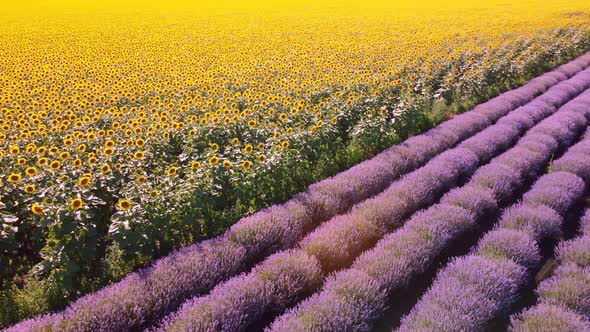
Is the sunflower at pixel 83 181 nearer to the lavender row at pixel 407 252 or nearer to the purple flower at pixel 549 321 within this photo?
the lavender row at pixel 407 252

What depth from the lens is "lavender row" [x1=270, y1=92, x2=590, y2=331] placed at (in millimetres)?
3416

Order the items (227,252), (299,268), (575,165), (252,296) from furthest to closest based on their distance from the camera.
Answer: (575,165)
(227,252)
(299,268)
(252,296)

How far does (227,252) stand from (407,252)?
188cm

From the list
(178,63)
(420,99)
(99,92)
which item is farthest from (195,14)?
(420,99)

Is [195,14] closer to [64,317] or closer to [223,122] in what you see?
[223,122]

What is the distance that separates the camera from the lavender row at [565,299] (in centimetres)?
326

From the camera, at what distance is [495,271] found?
3871 millimetres

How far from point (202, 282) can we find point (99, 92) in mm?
8033

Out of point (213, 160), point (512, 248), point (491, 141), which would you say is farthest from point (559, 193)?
point (213, 160)

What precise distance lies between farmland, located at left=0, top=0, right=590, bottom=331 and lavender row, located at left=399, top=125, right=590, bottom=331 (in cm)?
2

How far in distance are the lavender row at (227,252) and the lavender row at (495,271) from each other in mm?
1748

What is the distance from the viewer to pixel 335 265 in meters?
4.38

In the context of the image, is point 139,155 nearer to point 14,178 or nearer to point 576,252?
point 14,178

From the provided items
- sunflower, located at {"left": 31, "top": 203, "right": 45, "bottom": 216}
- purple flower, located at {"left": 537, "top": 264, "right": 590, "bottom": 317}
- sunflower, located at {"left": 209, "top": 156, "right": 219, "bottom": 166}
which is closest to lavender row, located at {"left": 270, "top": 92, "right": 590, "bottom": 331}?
purple flower, located at {"left": 537, "top": 264, "right": 590, "bottom": 317}
